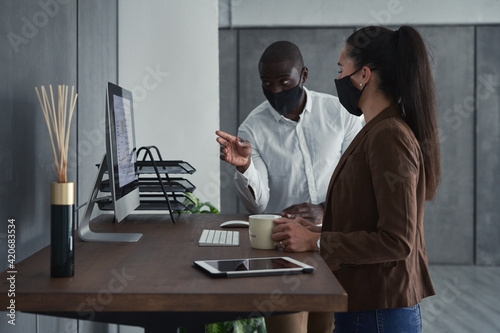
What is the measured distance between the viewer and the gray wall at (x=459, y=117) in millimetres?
4973

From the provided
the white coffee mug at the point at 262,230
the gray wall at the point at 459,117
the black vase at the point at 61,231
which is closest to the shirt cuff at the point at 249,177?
the white coffee mug at the point at 262,230

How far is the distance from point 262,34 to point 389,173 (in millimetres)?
4042

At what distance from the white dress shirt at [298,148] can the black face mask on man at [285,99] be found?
0.05m

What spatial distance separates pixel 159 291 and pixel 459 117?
15.4 feet

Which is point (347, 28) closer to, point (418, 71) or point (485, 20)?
point (485, 20)

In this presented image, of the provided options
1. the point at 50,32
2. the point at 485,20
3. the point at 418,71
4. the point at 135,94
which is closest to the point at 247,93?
the point at 135,94

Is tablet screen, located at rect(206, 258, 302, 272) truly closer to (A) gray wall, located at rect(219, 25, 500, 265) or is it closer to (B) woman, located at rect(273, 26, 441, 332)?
(B) woman, located at rect(273, 26, 441, 332)

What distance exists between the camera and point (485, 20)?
16.4 ft

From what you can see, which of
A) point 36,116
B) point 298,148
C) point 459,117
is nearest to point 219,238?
point 36,116

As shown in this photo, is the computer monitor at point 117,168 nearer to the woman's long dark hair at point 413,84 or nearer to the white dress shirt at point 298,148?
the woman's long dark hair at point 413,84

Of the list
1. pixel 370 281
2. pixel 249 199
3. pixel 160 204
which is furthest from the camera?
pixel 249 199

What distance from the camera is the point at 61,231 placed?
1.07 meters

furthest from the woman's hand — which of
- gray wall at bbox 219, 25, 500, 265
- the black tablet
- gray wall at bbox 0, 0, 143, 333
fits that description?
gray wall at bbox 219, 25, 500, 265

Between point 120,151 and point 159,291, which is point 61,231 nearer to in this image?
point 159,291
